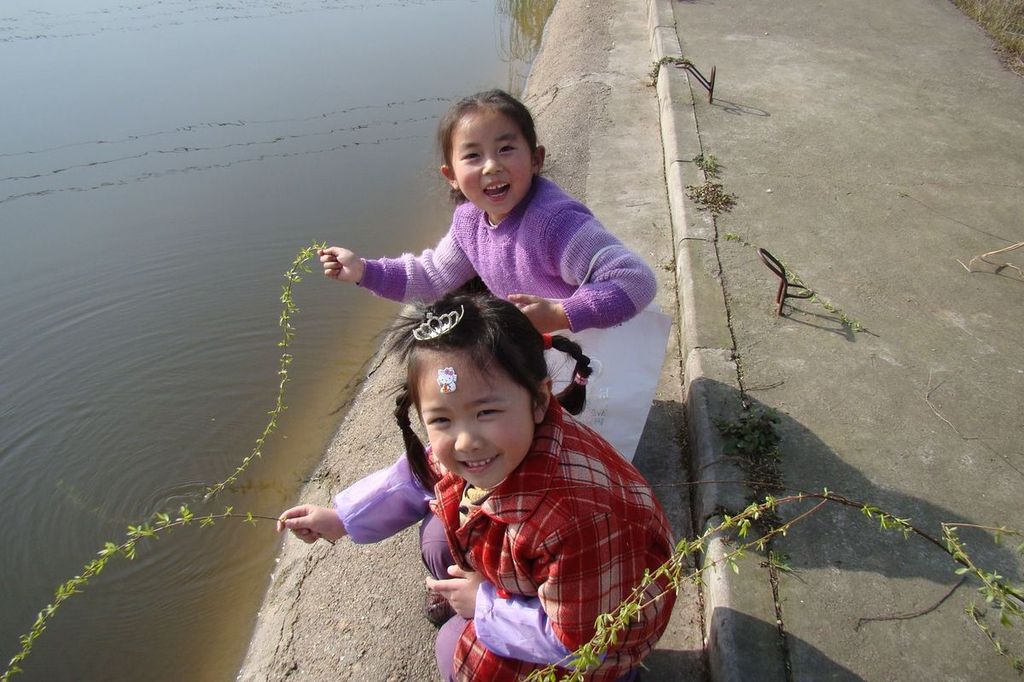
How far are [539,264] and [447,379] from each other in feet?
2.85

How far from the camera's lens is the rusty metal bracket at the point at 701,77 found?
4.85 metres

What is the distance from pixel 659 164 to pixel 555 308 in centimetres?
282

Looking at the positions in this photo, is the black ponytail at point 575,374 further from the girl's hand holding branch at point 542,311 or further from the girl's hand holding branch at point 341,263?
the girl's hand holding branch at point 341,263

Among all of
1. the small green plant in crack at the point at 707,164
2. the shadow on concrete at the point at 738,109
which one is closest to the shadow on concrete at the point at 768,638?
the small green plant in crack at the point at 707,164

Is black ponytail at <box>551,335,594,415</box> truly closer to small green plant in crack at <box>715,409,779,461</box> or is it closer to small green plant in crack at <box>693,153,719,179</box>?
small green plant in crack at <box>715,409,779,461</box>

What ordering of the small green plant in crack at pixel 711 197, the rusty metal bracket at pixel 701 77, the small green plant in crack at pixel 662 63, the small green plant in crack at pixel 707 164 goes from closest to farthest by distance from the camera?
the small green plant in crack at pixel 711 197 < the small green plant in crack at pixel 707 164 < the rusty metal bracket at pixel 701 77 < the small green plant in crack at pixel 662 63

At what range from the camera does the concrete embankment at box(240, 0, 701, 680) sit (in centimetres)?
220

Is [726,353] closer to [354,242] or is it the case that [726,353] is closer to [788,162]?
[788,162]

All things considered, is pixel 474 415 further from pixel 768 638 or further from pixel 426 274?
pixel 426 274

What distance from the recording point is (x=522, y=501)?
1545mm

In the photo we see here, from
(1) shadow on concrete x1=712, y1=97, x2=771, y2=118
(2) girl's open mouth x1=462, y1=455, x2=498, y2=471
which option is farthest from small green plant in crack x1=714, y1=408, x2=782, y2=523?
(1) shadow on concrete x1=712, y1=97, x2=771, y2=118

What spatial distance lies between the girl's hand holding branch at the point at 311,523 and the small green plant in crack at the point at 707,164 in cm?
280

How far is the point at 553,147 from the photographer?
202 inches

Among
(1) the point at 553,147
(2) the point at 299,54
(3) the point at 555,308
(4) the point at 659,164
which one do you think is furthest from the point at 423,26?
(3) the point at 555,308
